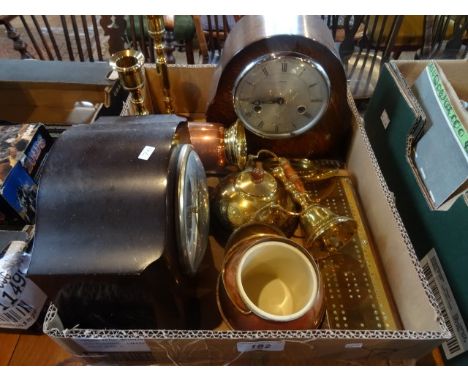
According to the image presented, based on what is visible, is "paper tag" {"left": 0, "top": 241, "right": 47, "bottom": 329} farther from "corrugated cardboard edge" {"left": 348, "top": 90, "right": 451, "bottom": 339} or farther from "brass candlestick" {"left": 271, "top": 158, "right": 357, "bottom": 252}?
"corrugated cardboard edge" {"left": 348, "top": 90, "right": 451, "bottom": 339}

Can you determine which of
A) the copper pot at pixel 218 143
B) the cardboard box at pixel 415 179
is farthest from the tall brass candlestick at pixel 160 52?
the cardboard box at pixel 415 179

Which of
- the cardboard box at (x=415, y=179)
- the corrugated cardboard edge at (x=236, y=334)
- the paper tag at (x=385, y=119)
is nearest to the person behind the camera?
the corrugated cardboard edge at (x=236, y=334)

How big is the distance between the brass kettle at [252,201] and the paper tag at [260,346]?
0.88 feet

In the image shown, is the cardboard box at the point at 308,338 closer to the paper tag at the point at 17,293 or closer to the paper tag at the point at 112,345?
the paper tag at the point at 112,345

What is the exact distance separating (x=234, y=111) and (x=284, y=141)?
0.17 metres

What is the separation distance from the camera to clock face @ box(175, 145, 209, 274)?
23.2 inches

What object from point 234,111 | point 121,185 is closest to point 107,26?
point 234,111

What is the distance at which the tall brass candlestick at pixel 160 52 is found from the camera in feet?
2.88

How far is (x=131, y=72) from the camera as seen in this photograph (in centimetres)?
81

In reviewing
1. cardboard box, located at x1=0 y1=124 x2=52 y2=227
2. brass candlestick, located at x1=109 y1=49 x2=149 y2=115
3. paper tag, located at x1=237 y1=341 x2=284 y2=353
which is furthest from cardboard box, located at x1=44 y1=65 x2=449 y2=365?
brass candlestick, located at x1=109 y1=49 x2=149 y2=115

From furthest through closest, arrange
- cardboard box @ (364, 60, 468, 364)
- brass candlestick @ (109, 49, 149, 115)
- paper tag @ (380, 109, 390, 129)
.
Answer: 1. paper tag @ (380, 109, 390, 129)
2. brass candlestick @ (109, 49, 149, 115)
3. cardboard box @ (364, 60, 468, 364)

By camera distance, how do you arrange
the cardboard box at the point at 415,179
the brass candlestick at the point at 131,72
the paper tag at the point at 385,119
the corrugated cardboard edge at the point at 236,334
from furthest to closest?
the paper tag at the point at 385,119, the brass candlestick at the point at 131,72, the cardboard box at the point at 415,179, the corrugated cardboard edge at the point at 236,334

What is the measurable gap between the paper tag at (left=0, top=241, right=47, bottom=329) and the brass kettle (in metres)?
0.41

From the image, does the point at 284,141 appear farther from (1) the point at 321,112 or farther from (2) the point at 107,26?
(2) the point at 107,26
